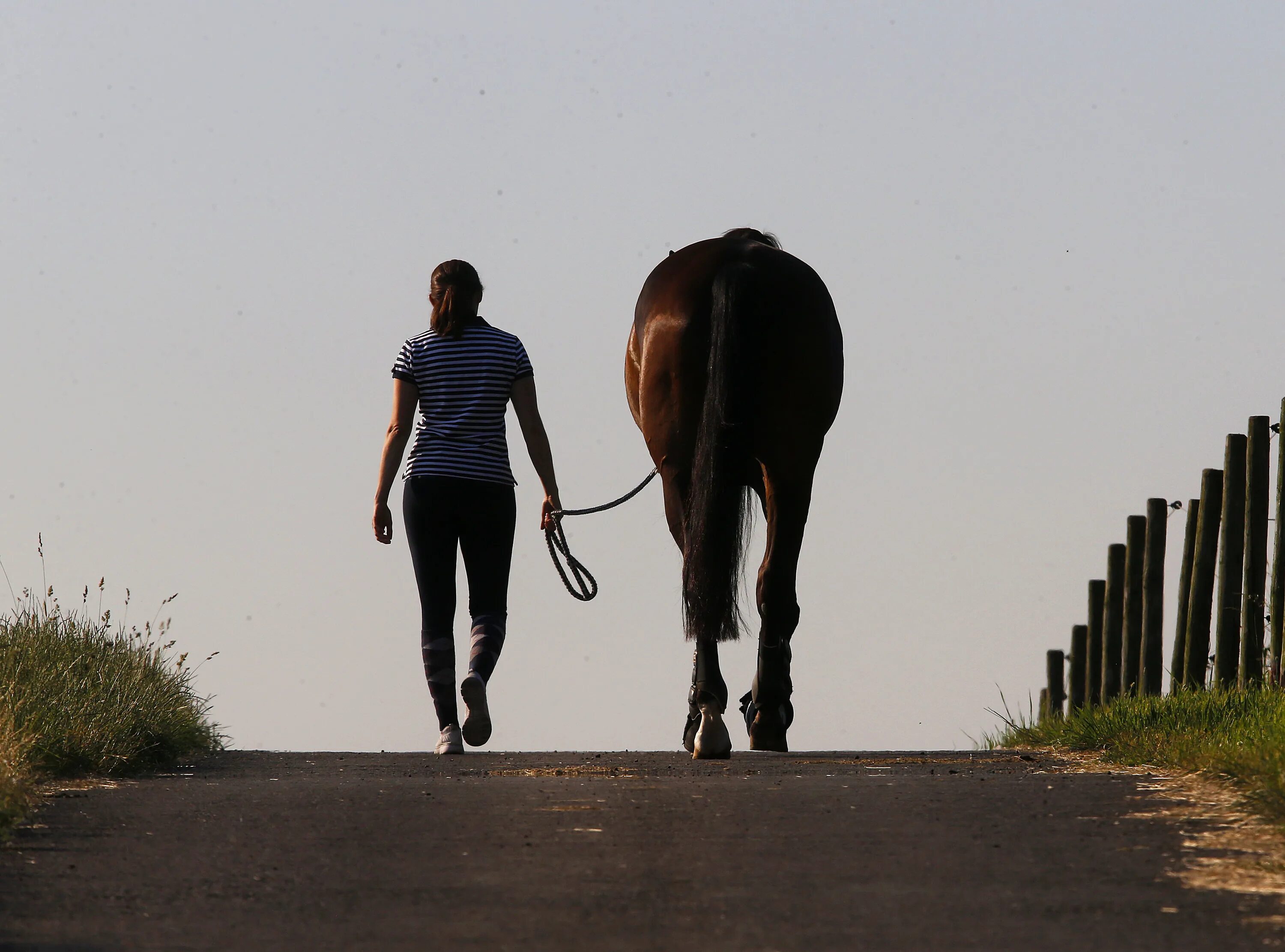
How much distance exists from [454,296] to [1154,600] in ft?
21.8

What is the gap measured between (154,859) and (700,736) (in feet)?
11.4

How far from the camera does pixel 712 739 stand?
784 cm

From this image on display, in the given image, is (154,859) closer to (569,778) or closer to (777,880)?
(777,880)

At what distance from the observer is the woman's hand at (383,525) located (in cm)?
845

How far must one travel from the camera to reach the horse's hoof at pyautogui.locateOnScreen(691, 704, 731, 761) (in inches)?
308

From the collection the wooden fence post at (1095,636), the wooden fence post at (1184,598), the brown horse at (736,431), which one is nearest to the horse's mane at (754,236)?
the brown horse at (736,431)

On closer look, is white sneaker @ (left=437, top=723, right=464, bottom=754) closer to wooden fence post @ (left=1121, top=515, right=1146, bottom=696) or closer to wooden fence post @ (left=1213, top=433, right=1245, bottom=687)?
wooden fence post @ (left=1213, top=433, right=1245, bottom=687)

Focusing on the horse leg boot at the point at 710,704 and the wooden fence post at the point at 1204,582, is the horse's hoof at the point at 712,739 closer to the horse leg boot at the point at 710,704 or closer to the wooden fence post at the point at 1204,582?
the horse leg boot at the point at 710,704

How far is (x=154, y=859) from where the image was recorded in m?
4.65

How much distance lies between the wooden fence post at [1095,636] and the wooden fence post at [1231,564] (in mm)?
4582

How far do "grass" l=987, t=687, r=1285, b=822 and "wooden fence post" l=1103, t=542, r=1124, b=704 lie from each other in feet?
15.9

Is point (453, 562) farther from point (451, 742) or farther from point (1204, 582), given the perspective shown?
point (1204, 582)

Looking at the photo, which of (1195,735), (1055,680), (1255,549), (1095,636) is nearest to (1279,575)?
A: (1255,549)

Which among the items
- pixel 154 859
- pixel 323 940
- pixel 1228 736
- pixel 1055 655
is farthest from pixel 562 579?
pixel 1055 655
